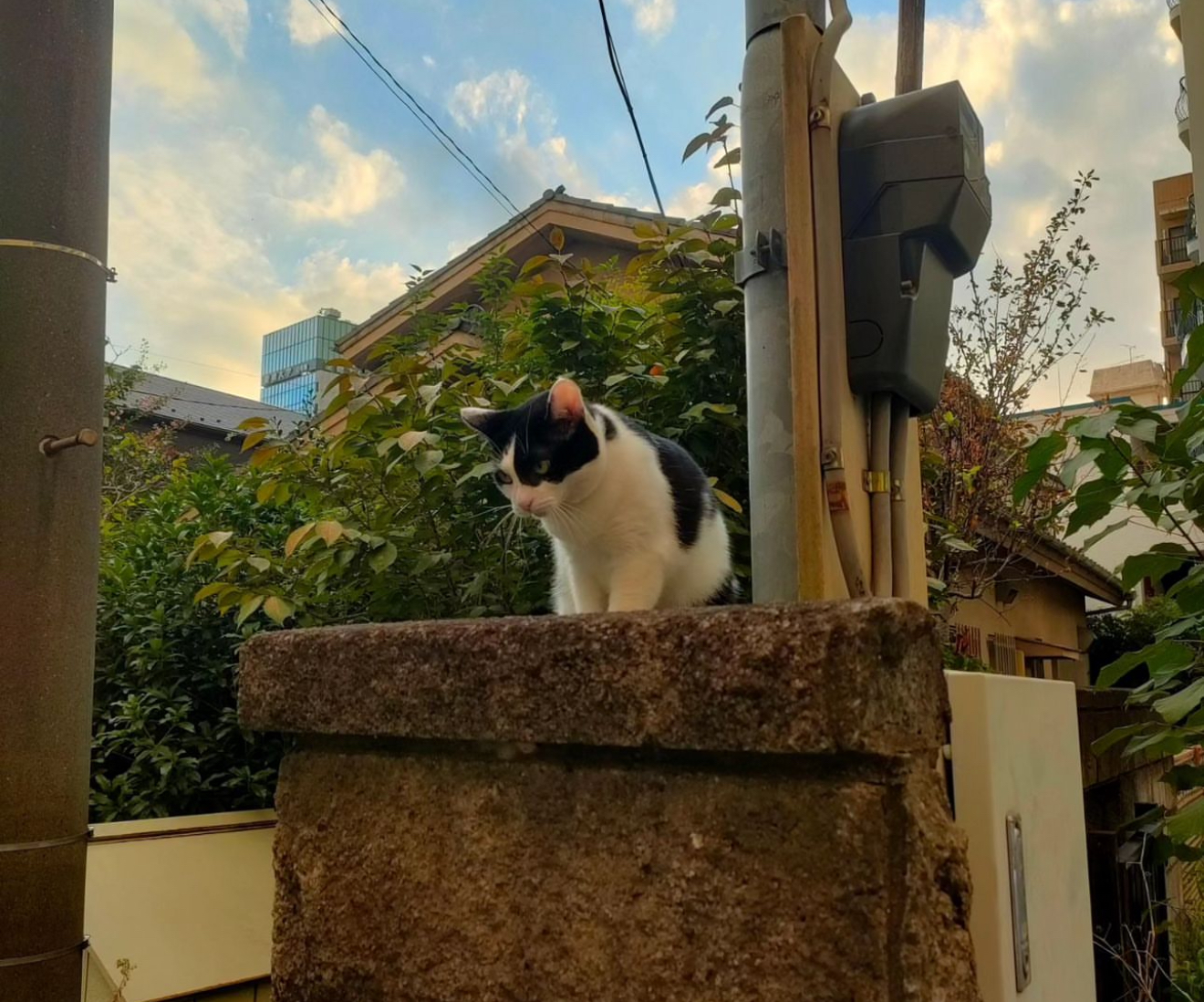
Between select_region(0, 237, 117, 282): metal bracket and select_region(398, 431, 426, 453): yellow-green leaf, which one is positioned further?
select_region(398, 431, 426, 453): yellow-green leaf

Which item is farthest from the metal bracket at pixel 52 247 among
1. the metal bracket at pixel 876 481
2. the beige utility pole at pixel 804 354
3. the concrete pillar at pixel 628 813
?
the metal bracket at pixel 876 481

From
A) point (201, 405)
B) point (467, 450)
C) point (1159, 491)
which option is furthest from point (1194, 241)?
point (201, 405)

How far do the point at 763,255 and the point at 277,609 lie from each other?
1482 mm

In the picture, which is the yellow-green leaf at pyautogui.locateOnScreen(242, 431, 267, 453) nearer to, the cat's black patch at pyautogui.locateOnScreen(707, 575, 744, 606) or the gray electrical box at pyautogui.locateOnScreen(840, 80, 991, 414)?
the cat's black patch at pyautogui.locateOnScreen(707, 575, 744, 606)

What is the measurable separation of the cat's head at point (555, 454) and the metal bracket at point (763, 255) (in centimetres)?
44

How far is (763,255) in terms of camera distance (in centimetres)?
143

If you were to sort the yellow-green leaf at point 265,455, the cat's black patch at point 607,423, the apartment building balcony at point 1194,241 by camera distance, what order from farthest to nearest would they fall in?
1. the apartment building balcony at point 1194,241
2. the yellow-green leaf at point 265,455
3. the cat's black patch at point 607,423

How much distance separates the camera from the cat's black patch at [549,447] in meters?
1.79

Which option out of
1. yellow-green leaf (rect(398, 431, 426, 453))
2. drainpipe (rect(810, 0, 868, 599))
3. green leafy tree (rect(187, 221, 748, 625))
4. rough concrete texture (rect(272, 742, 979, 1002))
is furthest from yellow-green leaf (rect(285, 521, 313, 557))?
drainpipe (rect(810, 0, 868, 599))

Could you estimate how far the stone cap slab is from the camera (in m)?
0.70

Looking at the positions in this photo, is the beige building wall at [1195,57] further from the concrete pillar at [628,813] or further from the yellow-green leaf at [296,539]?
the concrete pillar at [628,813]

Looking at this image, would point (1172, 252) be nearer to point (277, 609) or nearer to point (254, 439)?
point (254, 439)

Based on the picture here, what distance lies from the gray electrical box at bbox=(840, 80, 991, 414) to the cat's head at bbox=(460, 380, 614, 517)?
58 cm

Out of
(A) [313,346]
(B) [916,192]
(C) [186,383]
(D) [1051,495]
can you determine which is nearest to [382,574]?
(B) [916,192]
